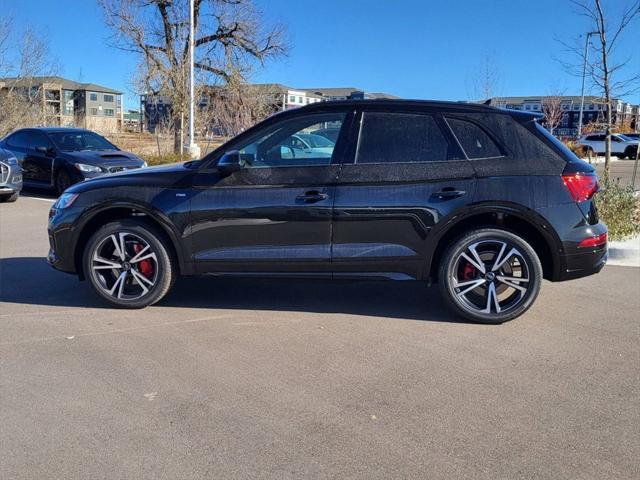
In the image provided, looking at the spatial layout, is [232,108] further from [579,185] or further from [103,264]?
[579,185]

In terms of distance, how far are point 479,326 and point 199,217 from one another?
8.08ft

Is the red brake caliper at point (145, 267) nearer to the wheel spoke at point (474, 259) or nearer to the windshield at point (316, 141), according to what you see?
the windshield at point (316, 141)

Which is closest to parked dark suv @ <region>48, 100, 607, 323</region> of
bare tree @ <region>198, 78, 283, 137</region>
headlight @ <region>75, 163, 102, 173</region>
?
headlight @ <region>75, 163, 102, 173</region>

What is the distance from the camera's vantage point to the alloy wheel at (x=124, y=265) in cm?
550

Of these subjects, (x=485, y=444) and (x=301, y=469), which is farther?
(x=485, y=444)

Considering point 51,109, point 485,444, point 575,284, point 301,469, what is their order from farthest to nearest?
point 51,109 < point 575,284 < point 485,444 < point 301,469

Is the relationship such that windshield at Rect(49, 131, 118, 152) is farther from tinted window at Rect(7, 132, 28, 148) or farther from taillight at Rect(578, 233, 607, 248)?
taillight at Rect(578, 233, 607, 248)

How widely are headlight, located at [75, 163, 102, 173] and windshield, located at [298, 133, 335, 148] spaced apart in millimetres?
9257

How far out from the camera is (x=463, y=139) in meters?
5.18

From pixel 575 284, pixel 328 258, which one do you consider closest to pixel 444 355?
pixel 328 258

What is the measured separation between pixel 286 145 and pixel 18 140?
11662 mm

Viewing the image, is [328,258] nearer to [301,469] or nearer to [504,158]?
[504,158]

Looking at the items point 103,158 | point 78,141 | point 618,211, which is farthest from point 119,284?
point 78,141

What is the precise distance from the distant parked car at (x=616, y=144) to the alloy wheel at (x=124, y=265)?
1452 inches
